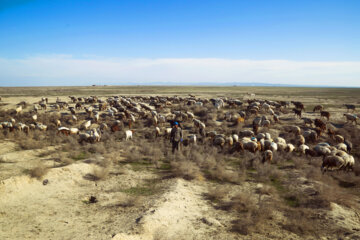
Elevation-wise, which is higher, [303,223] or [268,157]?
[268,157]

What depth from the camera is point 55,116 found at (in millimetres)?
22609

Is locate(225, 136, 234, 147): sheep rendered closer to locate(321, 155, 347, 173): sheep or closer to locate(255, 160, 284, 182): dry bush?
locate(255, 160, 284, 182): dry bush

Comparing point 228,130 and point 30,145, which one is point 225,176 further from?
point 30,145

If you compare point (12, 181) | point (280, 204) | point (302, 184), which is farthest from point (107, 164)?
point (302, 184)

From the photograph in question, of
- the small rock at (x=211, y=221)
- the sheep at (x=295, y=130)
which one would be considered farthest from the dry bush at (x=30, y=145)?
the sheep at (x=295, y=130)

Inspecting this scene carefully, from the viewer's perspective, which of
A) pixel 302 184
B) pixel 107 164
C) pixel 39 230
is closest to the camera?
pixel 39 230

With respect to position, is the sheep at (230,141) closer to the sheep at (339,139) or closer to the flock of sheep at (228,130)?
the flock of sheep at (228,130)

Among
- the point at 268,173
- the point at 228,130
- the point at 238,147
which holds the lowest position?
the point at 268,173

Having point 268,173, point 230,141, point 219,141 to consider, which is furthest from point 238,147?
point 268,173

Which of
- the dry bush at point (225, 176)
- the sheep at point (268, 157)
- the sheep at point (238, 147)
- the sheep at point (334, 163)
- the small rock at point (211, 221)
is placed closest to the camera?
the small rock at point (211, 221)

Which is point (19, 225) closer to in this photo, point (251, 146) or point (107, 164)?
point (107, 164)

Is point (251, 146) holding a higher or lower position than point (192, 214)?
higher

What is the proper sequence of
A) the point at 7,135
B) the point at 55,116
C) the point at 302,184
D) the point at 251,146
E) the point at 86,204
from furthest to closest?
the point at 55,116, the point at 7,135, the point at 251,146, the point at 302,184, the point at 86,204

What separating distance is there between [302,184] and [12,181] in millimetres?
11348
